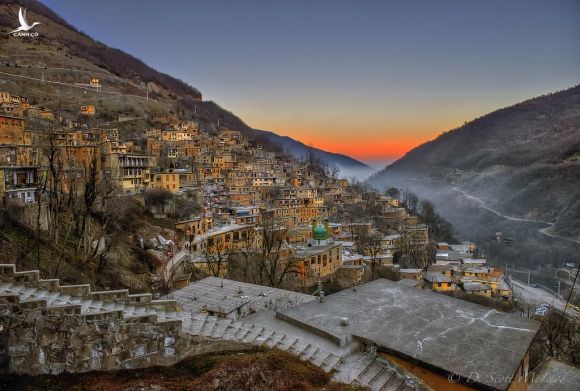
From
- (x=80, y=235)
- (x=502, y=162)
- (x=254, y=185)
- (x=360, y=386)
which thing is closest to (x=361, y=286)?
(x=360, y=386)

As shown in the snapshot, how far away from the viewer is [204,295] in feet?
A: 43.0

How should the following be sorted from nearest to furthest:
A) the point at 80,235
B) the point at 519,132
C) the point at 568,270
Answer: the point at 80,235
the point at 568,270
the point at 519,132

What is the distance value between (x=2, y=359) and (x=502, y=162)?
138m

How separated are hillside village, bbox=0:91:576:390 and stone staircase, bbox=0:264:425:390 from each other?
29 millimetres

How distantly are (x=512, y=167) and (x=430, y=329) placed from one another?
4898 inches

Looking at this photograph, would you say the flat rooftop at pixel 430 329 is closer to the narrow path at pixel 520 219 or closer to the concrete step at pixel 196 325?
the concrete step at pixel 196 325

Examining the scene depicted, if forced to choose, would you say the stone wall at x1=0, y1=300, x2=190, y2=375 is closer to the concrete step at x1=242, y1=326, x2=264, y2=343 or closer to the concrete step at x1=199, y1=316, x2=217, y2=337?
the concrete step at x1=199, y1=316, x2=217, y2=337

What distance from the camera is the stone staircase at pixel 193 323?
24.2ft

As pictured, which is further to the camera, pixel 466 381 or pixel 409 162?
pixel 409 162

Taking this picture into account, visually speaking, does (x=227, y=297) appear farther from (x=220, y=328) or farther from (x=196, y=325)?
(x=196, y=325)

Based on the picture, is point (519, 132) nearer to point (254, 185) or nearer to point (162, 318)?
point (254, 185)

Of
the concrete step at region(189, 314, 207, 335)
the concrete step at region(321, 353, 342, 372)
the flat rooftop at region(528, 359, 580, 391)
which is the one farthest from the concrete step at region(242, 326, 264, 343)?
the flat rooftop at region(528, 359, 580, 391)

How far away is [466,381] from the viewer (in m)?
7.23

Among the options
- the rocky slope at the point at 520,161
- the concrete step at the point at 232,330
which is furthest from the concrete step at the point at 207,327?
the rocky slope at the point at 520,161
